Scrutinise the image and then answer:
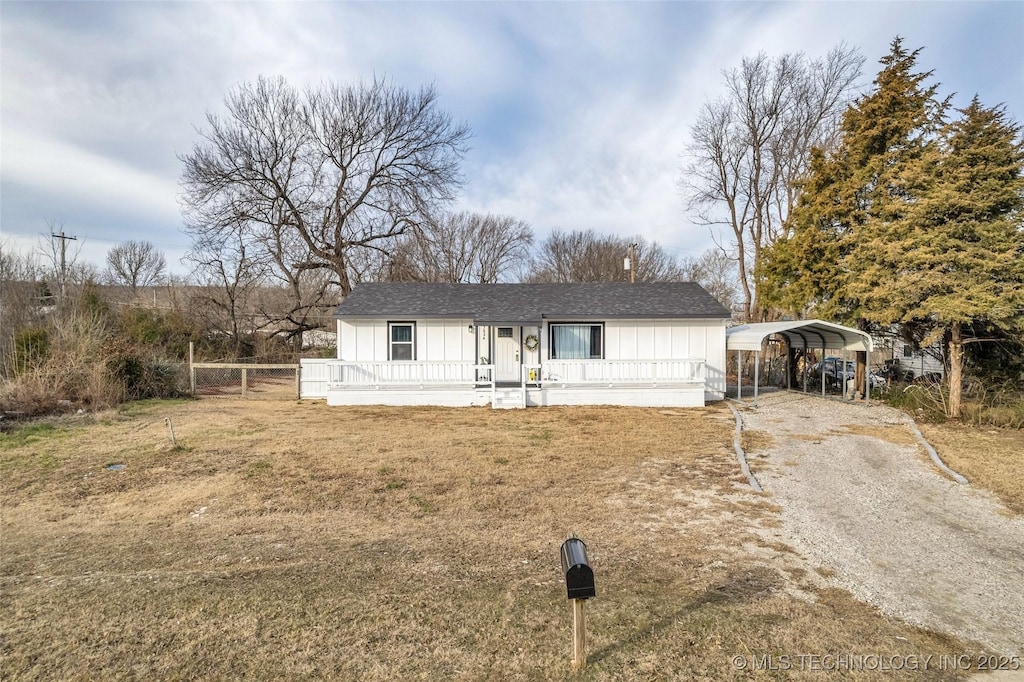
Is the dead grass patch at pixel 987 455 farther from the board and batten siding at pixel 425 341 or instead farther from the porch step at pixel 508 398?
the board and batten siding at pixel 425 341

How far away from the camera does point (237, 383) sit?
18891 mm

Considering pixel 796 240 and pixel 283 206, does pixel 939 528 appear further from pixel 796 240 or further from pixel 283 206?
pixel 283 206

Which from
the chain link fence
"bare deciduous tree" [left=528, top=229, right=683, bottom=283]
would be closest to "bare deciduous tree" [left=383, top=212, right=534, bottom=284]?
"bare deciduous tree" [left=528, top=229, right=683, bottom=283]

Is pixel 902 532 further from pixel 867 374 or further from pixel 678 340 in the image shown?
pixel 678 340

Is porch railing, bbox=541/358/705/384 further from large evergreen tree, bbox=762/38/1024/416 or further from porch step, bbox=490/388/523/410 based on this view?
large evergreen tree, bbox=762/38/1024/416

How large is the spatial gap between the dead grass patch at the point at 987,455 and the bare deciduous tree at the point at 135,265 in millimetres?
48285

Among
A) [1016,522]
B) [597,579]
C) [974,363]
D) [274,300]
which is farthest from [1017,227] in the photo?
[274,300]

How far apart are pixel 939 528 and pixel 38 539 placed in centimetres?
946

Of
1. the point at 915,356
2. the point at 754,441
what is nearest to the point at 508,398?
the point at 754,441

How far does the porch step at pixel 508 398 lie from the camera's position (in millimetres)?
13648

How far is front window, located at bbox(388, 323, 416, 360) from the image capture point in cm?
1538

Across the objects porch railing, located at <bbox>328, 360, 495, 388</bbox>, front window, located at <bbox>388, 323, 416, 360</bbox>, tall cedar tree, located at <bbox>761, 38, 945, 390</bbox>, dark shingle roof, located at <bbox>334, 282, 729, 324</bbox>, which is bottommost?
porch railing, located at <bbox>328, 360, 495, 388</bbox>

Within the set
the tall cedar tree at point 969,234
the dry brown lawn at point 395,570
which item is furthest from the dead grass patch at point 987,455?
the dry brown lawn at point 395,570

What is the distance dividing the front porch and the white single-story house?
0.03 m
